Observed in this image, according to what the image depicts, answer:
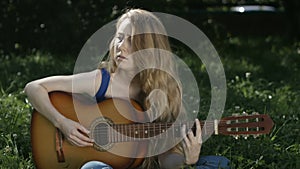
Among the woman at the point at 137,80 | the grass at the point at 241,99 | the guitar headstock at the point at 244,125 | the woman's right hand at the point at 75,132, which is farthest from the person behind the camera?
the grass at the point at 241,99

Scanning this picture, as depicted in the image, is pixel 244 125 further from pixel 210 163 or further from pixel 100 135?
pixel 100 135

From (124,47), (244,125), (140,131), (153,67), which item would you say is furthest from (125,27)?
(244,125)

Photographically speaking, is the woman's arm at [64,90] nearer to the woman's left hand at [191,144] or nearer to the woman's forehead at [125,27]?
the woman's forehead at [125,27]

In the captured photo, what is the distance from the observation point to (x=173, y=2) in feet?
25.0

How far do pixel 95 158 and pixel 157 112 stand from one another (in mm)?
389

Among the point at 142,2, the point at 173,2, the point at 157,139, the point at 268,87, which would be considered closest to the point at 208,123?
the point at 157,139

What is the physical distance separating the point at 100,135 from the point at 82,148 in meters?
0.11

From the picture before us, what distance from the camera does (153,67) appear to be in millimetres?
3422

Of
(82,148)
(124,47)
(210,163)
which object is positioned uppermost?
(124,47)

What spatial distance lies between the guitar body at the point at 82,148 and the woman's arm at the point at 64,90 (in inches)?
1.9

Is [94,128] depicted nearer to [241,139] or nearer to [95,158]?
[95,158]

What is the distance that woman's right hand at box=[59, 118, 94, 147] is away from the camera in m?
3.22

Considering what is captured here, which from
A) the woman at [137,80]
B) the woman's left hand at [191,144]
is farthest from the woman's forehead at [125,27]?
the woman's left hand at [191,144]

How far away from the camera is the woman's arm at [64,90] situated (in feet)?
10.6
